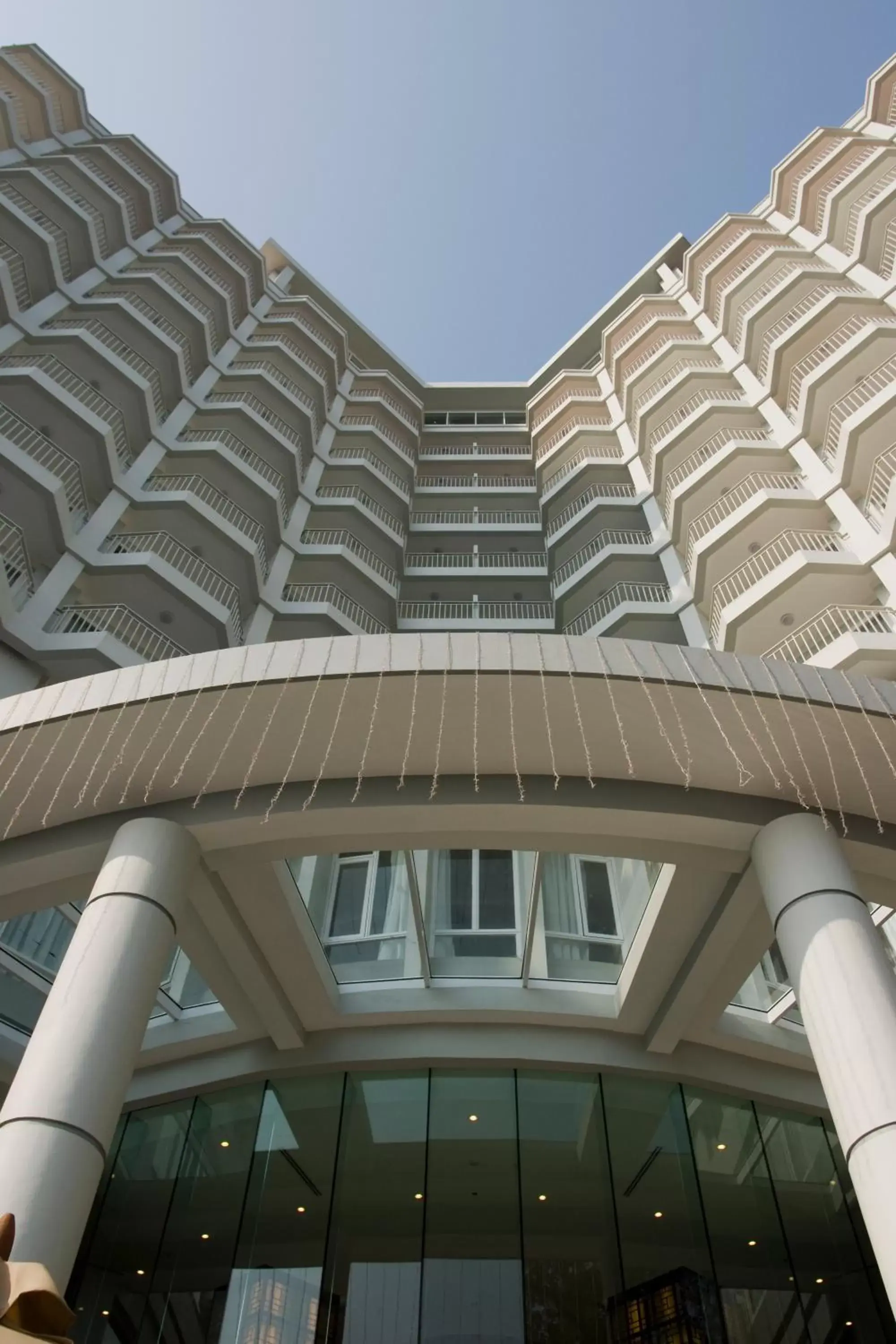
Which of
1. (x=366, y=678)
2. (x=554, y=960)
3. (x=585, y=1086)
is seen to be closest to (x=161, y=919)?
(x=366, y=678)

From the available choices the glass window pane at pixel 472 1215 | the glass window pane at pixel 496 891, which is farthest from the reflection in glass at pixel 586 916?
the glass window pane at pixel 472 1215

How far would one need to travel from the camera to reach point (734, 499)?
19.9 meters

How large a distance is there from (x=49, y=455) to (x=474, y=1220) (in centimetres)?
1614

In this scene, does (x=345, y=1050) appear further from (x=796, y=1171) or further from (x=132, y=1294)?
(x=796, y=1171)

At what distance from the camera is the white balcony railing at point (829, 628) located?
15.1m

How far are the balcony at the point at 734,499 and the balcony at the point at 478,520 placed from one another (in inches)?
271

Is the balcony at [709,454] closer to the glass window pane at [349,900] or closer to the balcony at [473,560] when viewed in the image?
the balcony at [473,560]

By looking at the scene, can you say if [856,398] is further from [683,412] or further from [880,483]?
[683,412]

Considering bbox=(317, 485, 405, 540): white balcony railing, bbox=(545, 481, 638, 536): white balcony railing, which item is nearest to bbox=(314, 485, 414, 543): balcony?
bbox=(317, 485, 405, 540): white balcony railing

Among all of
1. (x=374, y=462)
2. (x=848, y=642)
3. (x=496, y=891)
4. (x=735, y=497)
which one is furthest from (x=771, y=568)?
(x=374, y=462)

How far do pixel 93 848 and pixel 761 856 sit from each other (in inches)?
217

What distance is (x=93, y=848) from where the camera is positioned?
7.16m

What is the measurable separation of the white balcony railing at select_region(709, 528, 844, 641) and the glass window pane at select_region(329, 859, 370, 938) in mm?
10112

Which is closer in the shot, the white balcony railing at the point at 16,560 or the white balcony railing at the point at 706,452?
the white balcony railing at the point at 16,560
